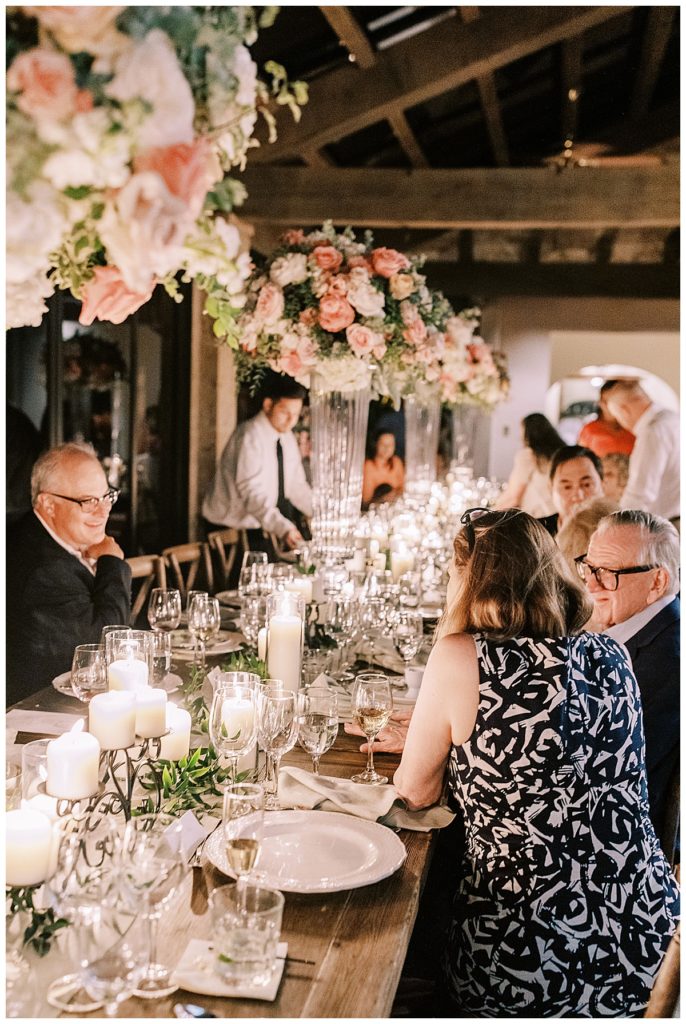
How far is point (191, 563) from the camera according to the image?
496 cm

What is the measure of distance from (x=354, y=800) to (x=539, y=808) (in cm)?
31

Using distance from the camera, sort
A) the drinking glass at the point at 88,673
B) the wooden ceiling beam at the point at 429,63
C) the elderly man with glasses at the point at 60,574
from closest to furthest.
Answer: the drinking glass at the point at 88,673 → the elderly man with glasses at the point at 60,574 → the wooden ceiling beam at the point at 429,63

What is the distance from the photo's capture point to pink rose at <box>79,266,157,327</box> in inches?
52.2

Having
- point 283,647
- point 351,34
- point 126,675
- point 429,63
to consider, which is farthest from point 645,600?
→ point 429,63

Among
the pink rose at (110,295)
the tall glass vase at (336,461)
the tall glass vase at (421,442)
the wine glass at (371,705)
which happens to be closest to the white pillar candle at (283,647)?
the wine glass at (371,705)

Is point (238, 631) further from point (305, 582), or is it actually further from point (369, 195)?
point (369, 195)

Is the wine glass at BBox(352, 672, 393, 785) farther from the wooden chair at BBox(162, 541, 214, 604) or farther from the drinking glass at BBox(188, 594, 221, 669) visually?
the wooden chair at BBox(162, 541, 214, 604)

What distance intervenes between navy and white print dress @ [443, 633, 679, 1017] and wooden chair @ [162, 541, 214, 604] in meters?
2.04

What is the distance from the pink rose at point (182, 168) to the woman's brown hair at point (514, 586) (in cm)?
91

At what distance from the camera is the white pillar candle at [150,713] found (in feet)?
5.29

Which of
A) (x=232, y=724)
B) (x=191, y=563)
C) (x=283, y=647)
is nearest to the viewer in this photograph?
(x=232, y=724)

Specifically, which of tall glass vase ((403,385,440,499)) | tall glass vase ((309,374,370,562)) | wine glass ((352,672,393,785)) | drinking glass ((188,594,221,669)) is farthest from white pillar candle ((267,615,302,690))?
tall glass vase ((403,385,440,499))

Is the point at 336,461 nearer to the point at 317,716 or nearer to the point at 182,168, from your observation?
the point at 317,716

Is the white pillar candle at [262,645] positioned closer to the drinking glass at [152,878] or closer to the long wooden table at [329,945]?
the long wooden table at [329,945]
